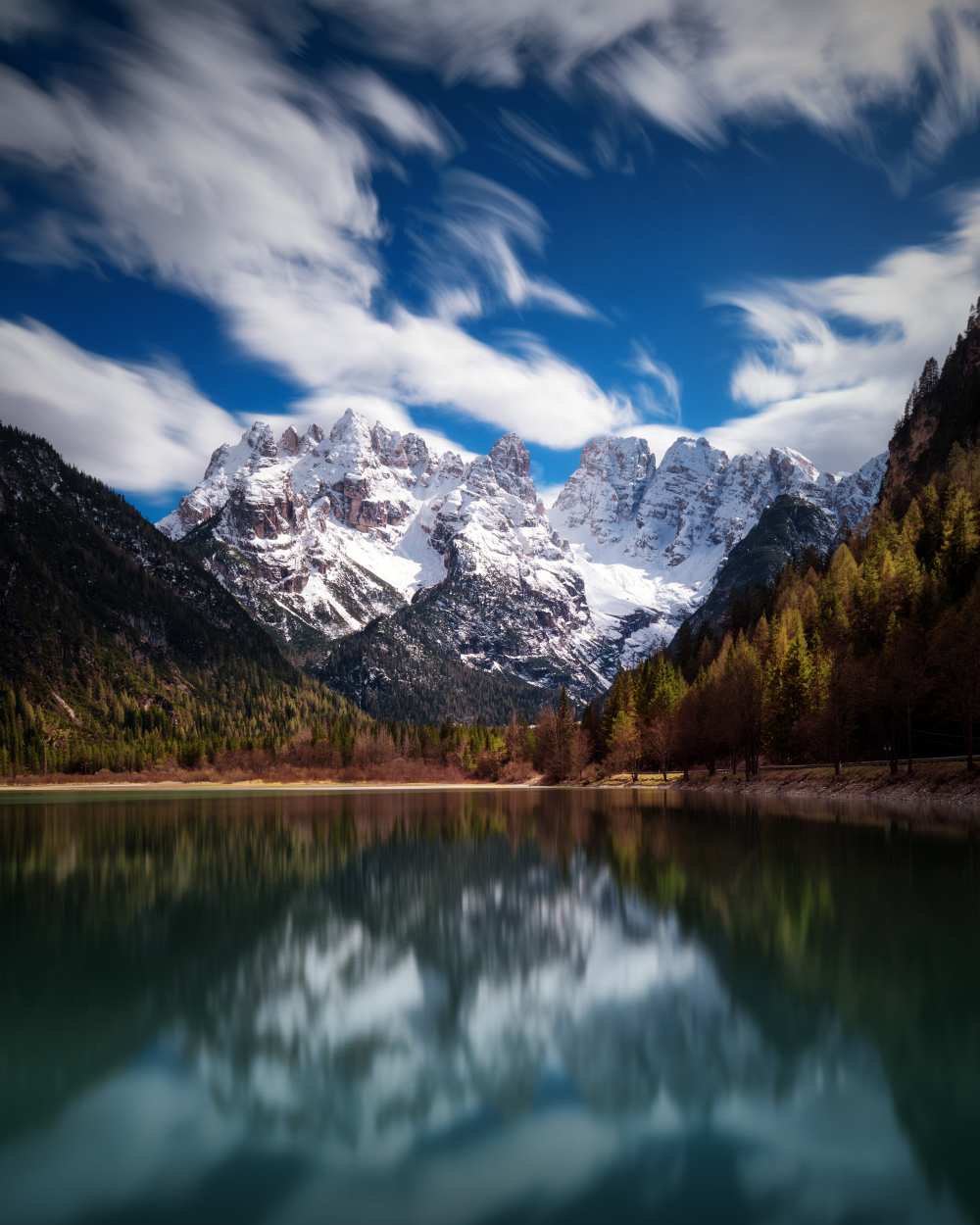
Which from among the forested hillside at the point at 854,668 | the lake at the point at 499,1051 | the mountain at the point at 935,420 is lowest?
the lake at the point at 499,1051

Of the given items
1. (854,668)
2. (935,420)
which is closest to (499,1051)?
(854,668)

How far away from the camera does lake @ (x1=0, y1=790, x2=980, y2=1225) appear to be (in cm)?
1121

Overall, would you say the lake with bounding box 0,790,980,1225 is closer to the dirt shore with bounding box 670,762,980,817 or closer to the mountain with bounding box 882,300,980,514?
the dirt shore with bounding box 670,762,980,817

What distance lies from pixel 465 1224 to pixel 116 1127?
20.1ft

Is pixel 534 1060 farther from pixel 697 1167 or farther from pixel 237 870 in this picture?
pixel 237 870

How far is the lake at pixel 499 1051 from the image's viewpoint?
441 inches

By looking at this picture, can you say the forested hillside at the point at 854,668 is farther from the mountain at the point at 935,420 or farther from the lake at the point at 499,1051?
the lake at the point at 499,1051

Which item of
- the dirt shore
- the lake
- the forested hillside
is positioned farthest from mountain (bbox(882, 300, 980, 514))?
the lake

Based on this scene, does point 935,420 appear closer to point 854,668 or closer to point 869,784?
point 854,668

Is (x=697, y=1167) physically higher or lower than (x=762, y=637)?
lower

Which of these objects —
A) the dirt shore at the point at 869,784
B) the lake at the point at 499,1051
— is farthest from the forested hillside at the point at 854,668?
the lake at the point at 499,1051

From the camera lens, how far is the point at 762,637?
110 meters

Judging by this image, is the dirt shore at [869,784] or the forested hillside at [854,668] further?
the forested hillside at [854,668]

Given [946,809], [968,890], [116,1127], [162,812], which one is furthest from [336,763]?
[116,1127]
